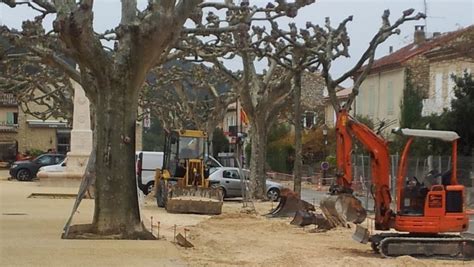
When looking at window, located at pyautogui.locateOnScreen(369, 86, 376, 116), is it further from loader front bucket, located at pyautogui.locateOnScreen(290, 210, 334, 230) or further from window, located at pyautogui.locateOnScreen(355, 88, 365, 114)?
loader front bucket, located at pyautogui.locateOnScreen(290, 210, 334, 230)

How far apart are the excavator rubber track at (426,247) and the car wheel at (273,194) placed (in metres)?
20.1

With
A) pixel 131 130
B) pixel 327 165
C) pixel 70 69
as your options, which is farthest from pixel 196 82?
pixel 131 130

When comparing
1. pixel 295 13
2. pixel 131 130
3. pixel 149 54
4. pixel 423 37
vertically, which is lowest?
pixel 131 130

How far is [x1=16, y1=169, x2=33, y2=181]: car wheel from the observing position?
5022 cm

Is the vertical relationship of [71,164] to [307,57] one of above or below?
below

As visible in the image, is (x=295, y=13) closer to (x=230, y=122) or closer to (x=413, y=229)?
(x=413, y=229)

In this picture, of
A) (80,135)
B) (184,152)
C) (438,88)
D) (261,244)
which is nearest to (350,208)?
(261,244)

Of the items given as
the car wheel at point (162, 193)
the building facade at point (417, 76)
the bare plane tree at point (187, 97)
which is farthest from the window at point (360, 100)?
the car wheel at point (162, 193)

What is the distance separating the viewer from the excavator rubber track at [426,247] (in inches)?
627

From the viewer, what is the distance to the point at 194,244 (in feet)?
56.7

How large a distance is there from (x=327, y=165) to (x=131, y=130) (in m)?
35.7

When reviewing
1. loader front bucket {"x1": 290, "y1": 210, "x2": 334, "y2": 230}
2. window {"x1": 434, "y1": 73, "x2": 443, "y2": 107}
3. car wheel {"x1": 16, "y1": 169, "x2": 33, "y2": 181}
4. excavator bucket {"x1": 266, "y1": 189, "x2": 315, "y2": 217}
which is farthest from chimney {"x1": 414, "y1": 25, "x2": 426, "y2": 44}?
loader front bucket {"x1": 290, "y1": 210, "x2": 334, "y2": 230}

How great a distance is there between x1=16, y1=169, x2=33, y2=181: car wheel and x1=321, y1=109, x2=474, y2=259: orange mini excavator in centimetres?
3617

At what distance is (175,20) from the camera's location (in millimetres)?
16281
